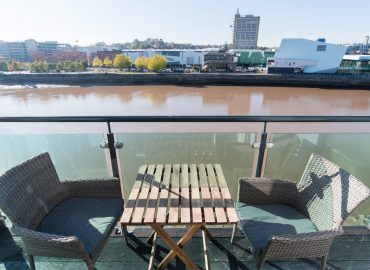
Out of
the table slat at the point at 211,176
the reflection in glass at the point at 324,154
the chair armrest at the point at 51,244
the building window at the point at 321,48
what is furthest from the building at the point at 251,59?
the chair armrest at the point at 51,244

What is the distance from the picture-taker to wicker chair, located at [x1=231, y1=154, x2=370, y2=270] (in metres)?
1.21

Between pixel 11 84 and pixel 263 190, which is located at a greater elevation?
pixel 263 190

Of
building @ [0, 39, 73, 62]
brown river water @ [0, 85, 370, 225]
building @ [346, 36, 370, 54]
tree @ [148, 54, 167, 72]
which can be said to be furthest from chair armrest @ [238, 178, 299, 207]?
building @ [0, 39, 73, 62]

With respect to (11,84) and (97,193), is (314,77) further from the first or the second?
(11,84)

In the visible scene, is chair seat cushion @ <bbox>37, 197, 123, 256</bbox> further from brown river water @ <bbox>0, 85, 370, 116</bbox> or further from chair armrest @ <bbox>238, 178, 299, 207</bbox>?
brown river water @ <bbox>0, 85, 370, 116</bbox>

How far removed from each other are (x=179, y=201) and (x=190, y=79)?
101ft

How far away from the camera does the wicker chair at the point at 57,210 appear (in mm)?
1188

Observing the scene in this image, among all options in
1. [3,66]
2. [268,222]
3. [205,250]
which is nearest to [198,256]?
[205,250]

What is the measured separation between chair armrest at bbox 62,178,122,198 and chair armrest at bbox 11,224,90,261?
0.52 meters

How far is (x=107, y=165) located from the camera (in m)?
1.99

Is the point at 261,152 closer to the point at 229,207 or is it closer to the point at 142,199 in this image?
the point at 229,207

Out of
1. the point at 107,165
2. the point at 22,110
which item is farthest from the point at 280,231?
the point at 22,110

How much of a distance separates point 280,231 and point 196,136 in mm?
989

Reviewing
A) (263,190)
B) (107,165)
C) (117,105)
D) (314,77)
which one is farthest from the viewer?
(314,77)
